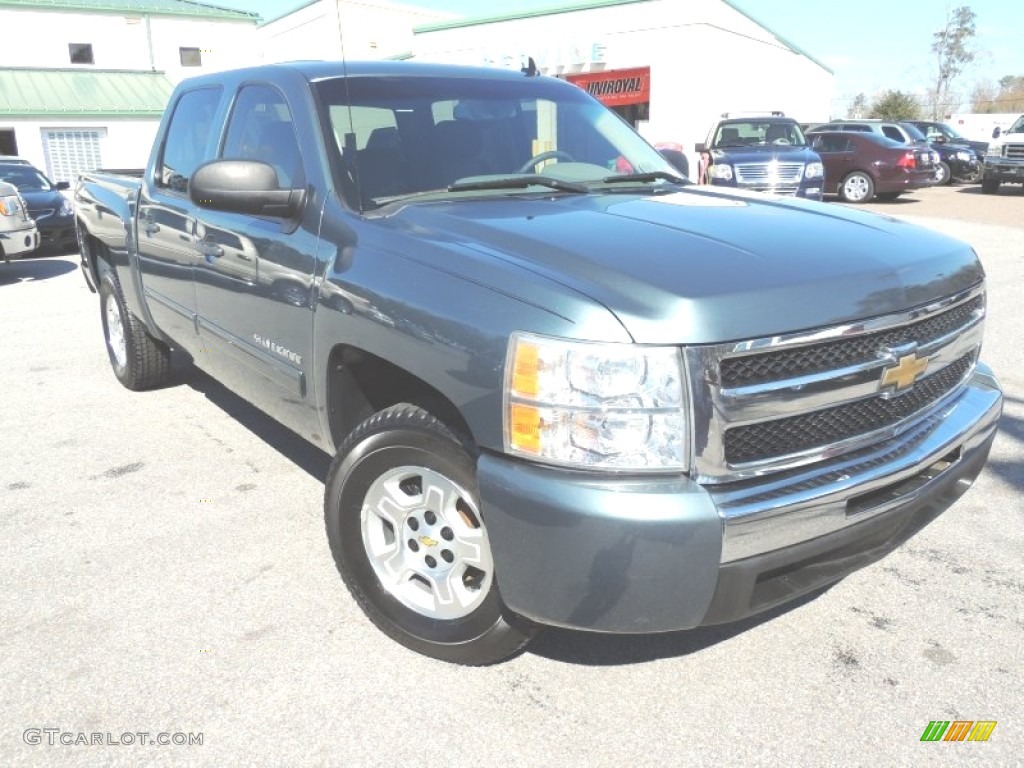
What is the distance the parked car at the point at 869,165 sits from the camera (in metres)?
18.3

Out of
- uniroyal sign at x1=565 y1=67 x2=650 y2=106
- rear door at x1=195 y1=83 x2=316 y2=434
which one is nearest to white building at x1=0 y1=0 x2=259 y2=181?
uniroyal sign at x1=565 y1=67 x2=650 y2=106

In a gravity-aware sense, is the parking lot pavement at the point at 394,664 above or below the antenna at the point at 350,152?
below

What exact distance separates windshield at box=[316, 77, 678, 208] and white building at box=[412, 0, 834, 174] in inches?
864

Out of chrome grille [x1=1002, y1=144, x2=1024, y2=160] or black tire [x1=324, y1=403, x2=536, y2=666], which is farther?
chrome grille [x1=1002, y1=144, x2=1024, y2=160]

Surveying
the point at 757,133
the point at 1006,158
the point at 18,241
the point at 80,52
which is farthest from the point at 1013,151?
the point at 80,52

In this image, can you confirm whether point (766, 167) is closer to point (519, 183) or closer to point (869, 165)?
point (869, 165)

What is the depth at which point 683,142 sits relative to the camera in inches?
1061

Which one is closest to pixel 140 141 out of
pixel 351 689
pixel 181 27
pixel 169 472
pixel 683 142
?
pixel 181 27

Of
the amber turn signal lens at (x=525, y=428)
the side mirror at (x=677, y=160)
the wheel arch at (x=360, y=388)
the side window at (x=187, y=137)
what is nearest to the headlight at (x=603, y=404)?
the amber turn signal lens at (x=525, y=428)

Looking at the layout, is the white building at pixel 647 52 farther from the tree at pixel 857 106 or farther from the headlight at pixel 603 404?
the tree at pixel 857 106

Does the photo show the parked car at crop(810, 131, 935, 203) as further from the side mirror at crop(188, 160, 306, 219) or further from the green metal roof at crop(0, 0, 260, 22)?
the green metal roof at crop(0, 0, 260, 22)

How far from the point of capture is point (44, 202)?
13.6 meters

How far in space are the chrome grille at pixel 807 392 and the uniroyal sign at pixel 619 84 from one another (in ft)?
83.1

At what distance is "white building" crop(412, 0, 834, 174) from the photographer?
2578 centimetres
